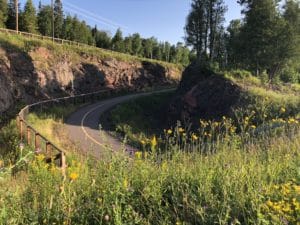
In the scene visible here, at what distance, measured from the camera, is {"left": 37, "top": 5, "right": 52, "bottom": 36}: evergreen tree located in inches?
3406

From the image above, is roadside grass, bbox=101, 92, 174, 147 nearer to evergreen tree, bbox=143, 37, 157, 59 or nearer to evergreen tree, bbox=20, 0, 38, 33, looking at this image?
evergreen tree, bbox=20, 0, 38, 33

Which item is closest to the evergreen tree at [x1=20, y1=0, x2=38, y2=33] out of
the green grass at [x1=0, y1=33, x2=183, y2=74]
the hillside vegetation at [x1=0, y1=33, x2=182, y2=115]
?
the hillside vegetation at [x1=0, y1=33, x2=182, y2=115]

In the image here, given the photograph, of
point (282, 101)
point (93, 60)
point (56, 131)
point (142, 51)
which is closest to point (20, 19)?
point (93, 60)

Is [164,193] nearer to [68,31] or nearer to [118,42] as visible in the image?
[68,31]

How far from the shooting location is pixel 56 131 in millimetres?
24125

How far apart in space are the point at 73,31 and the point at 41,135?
81068mm

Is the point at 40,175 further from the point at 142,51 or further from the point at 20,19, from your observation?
the point at 142,51

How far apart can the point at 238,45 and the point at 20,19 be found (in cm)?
5081

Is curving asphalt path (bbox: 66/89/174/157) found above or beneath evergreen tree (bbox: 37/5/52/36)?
beneath

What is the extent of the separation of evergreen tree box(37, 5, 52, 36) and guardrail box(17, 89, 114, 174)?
4134 cm

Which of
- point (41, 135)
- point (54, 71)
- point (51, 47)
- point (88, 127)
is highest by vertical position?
point (51, 47)

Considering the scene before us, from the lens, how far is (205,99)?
32.0m

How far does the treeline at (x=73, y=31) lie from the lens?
7706 centimetres

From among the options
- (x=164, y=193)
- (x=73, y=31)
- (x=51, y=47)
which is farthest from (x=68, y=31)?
(x=164, y=193)
